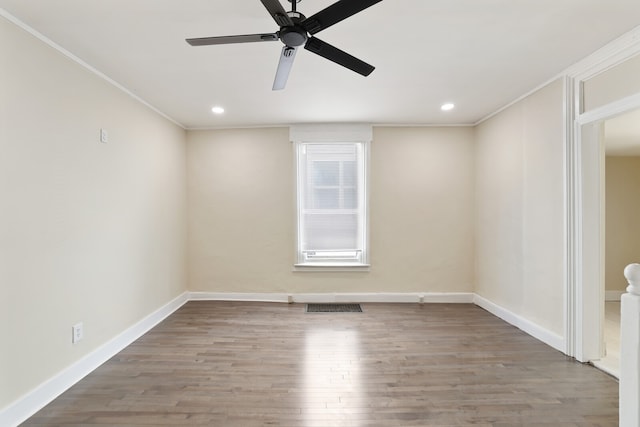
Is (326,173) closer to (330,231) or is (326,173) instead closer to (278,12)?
(330,231)

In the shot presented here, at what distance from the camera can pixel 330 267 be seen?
427 cm

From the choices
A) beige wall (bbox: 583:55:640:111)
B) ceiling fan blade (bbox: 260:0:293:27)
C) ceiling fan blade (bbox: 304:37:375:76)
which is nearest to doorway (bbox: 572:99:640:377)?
beige wall (bbox: 583:55:640:111)

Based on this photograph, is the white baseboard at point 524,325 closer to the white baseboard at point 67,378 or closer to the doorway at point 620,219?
the doorway at point 620,219

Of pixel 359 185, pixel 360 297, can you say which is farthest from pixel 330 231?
pixel 360 297

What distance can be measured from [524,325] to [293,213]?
9.64ft

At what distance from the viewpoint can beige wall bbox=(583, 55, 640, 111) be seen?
2148 millimetres

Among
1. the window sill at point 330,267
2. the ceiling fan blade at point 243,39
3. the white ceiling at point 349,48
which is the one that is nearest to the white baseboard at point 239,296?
the window sill at point 330,267

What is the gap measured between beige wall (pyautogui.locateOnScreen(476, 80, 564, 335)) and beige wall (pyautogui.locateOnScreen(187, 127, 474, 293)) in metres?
0.30

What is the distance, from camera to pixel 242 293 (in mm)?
4309

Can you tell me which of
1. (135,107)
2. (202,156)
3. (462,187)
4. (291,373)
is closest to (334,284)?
(291,373)

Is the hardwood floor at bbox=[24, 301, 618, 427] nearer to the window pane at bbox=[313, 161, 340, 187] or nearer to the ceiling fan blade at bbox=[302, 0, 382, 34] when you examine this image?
the window pane at bbox=[313, 161, 340, 187]

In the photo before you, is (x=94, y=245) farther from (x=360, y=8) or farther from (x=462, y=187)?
(x=462, y=187)

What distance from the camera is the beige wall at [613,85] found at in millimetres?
2148

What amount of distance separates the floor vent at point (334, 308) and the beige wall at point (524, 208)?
1681 mm
